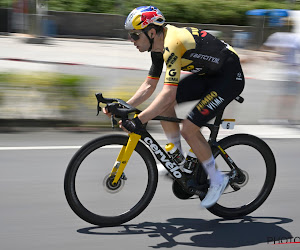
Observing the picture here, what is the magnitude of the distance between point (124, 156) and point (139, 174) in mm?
236

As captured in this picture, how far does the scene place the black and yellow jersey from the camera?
4.12 m

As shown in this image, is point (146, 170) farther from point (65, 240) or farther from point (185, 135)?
point (65, 240)

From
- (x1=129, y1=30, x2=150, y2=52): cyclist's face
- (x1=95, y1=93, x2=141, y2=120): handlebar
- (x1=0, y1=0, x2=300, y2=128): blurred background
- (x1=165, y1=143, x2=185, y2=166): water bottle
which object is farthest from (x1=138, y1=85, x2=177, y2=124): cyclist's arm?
(x1=0, y1=0, x2=300, y2=128): blurred background

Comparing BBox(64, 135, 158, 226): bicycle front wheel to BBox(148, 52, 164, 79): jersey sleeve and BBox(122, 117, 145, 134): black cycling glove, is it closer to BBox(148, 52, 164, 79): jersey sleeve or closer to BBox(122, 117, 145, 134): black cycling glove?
BBox(122, 117, 145, 134): black cycling glove

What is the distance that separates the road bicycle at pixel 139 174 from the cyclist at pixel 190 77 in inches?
4.5

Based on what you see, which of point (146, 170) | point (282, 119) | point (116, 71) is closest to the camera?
point (146, 170)

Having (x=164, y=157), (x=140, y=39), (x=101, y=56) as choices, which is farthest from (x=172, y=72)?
(x=101, y=56)

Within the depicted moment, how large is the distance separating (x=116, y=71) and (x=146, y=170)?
8.16m

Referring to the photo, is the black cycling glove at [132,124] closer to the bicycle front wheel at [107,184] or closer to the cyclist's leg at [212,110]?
the bicycle front wheel at [107,184]

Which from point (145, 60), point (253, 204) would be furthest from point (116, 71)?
point (253, 204)

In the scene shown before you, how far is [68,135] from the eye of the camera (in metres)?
7.20

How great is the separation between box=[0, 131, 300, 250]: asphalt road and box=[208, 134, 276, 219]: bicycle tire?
0.26 ft

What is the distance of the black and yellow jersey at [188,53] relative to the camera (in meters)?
4.12

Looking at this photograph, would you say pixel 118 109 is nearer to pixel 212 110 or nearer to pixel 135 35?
pixel 135 35
